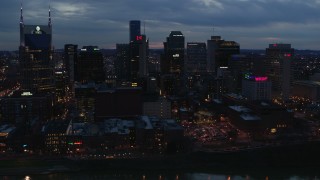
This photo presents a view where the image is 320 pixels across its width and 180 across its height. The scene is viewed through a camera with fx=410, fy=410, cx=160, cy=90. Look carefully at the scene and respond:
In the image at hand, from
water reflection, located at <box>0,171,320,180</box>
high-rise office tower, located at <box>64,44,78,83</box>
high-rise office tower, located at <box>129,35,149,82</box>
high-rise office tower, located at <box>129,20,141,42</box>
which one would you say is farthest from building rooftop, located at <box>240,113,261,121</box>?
high-rise office tower, located at <box>129,20,141,42</box>

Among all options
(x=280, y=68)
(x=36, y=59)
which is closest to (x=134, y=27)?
(x=36, y=59)

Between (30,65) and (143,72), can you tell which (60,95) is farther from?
Result: (143,72)

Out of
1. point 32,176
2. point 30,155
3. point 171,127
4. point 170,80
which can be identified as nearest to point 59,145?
point 30,155

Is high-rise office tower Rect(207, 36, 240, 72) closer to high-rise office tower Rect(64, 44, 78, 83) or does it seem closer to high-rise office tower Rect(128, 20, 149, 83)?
high-rise office tower Rect(128, 20, 149, 83)

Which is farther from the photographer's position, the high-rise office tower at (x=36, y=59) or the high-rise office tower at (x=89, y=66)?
the high-rise office tower at (x=89, y=66)

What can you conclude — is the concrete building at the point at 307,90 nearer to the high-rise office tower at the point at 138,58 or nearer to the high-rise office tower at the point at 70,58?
the high-rise office tower at the point at 138,58

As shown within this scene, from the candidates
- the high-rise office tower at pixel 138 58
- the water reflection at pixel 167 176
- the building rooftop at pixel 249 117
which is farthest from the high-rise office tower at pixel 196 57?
Result: the water reflection at pixel 167 176

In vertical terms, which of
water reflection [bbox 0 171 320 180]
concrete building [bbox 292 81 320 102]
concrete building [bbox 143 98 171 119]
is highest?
concrete building [bbox 292 81 320 102]
